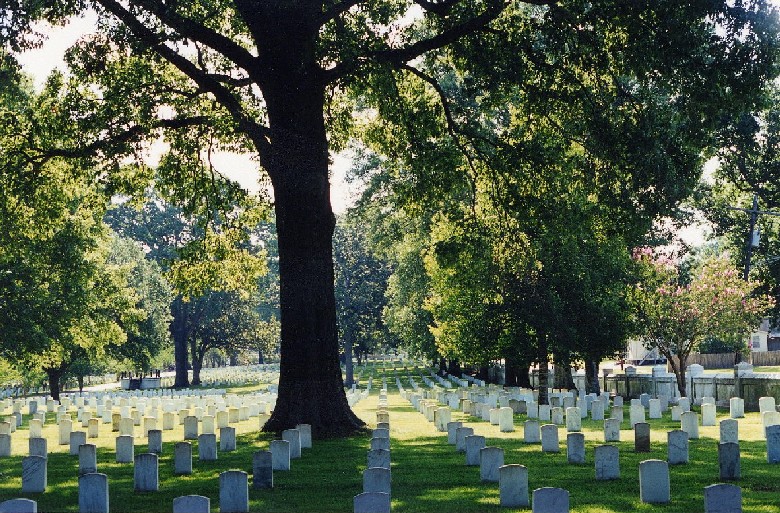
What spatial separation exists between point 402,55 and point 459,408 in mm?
14413

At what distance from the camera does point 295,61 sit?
59.1 ft

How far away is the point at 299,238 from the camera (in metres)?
18.0

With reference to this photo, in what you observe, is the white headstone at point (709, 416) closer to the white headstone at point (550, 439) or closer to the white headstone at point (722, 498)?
the white headstone at point (550, 439)

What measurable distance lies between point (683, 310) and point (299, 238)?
54.5 ft

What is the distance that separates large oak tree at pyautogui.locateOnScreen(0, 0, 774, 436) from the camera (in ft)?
51.7

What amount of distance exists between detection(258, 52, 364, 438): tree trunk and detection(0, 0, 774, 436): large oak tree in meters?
0.02

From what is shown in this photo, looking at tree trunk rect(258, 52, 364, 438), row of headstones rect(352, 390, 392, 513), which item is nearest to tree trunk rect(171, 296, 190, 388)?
tree trunk rect(258, 52, 364, 438)

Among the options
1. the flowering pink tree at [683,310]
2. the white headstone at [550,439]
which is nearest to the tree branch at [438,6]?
the white headstone at [550,439]

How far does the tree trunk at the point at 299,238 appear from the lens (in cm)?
1778

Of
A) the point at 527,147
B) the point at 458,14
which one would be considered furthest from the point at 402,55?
the point at 527,147

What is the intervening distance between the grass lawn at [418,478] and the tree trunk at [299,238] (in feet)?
3.79

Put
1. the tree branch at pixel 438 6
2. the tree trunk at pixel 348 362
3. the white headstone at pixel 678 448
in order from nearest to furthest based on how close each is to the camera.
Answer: the white headstone at pixel 678 448 → the tree branch at pixel 438 6 → the tree trunk at pixel 348 362

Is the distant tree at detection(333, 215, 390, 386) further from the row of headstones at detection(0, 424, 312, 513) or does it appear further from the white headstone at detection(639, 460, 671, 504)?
the white headstone at detection(639, 460, 671, 504)

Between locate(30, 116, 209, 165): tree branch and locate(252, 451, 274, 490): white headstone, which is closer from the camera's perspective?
locate(252, 451, 274, 490): white headstone
